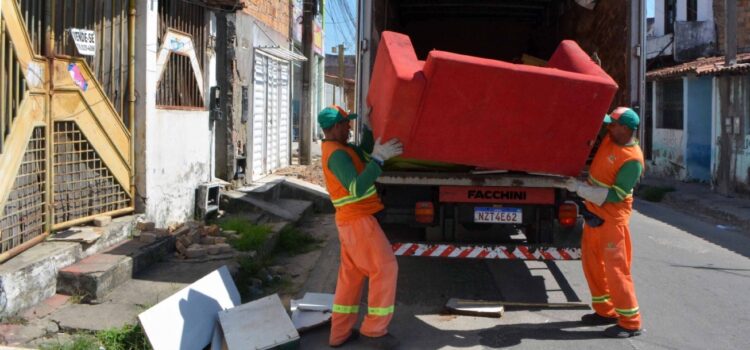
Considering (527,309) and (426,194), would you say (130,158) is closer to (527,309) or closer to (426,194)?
(426,194)

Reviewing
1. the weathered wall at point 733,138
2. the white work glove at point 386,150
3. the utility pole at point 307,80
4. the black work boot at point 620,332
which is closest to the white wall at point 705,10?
the weathered wall at point 733,138

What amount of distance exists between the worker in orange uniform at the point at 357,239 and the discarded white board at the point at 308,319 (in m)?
0.39

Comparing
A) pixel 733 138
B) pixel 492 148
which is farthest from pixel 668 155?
pixel 492 148

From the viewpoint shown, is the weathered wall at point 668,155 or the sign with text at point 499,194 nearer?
the sign with text at point 499,194

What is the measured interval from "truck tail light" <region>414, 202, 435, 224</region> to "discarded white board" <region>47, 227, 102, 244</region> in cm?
279

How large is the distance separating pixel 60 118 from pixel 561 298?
181 inches

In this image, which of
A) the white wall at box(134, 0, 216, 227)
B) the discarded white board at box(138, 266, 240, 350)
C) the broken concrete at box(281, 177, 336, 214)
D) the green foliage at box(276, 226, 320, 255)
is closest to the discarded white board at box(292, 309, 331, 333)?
the discarded white board at box(138, 266, 240, 350)

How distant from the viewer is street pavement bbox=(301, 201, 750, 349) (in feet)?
17.5

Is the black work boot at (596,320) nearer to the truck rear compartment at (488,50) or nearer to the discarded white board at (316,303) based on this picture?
the truck rear compartment at (488,50)

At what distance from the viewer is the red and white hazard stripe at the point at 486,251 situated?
19.6ft

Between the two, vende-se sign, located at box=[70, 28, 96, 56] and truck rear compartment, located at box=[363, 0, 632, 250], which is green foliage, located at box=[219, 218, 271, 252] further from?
vende-se sign, located at box=[70, 28, 96, 56]

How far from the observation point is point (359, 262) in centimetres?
500

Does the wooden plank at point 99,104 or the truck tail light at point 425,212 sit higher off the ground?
the wooden plank at point 99,104

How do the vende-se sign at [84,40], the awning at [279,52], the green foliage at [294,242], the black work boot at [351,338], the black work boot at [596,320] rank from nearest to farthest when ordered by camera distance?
1. the black work boot at [351,338]
2. the black work boot at [596,320]
3. the vende-se sign at [84,40]
4. the green foliage at [294,242]
5. the awning at [279,52]
